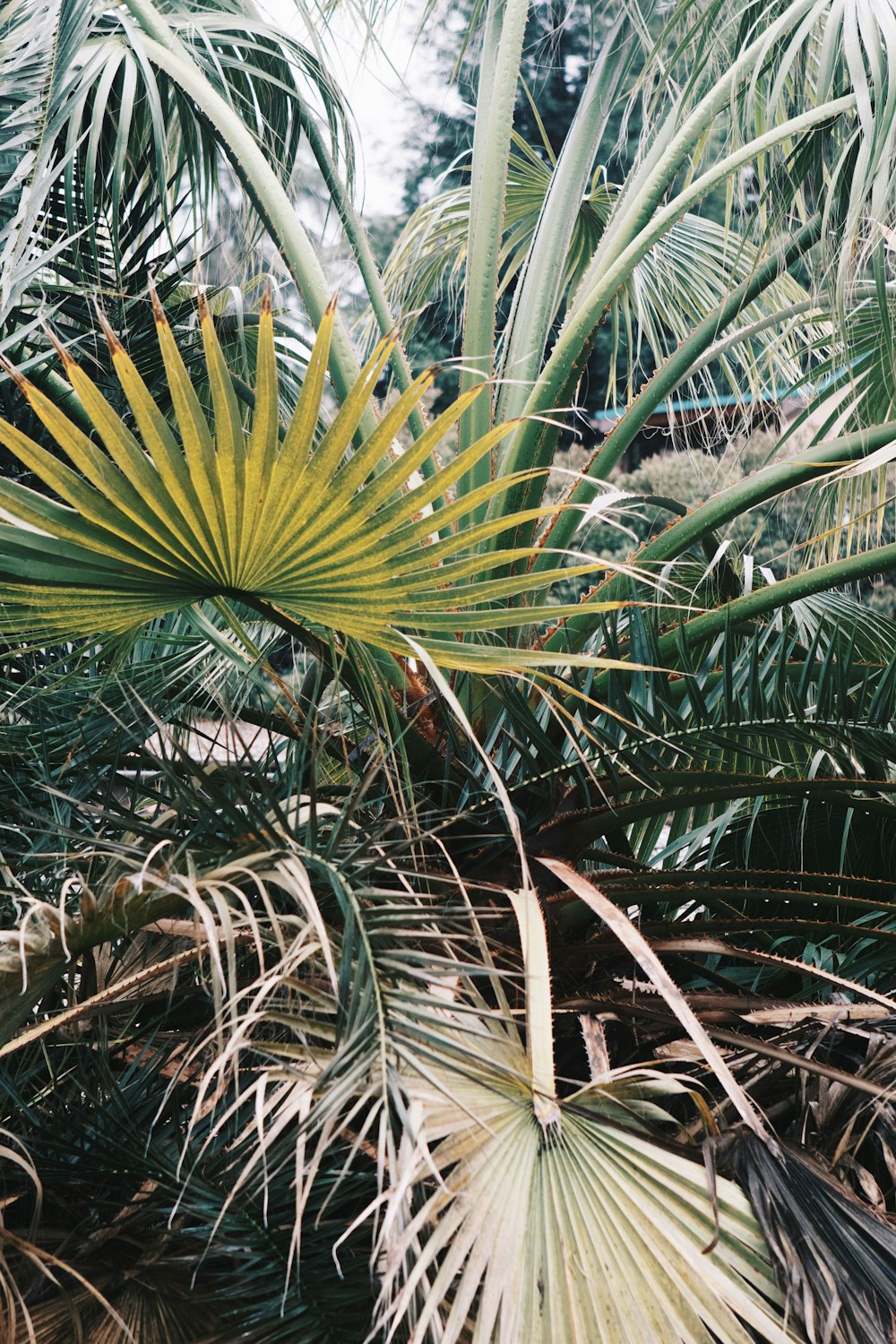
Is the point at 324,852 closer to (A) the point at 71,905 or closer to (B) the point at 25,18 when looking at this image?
(A) the point at 71,905

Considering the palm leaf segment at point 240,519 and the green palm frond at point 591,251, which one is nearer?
the palm leaf segment at point 240,519

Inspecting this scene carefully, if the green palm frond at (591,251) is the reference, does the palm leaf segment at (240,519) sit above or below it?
below

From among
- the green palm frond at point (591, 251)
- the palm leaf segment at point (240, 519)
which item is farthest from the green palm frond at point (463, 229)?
the palm leaf segment at point (240, 519)

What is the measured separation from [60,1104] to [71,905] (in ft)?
A: 0.91

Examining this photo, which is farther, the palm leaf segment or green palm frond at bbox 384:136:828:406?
green palm frond at bbox 384:136:828:406

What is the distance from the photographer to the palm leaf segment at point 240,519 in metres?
0.98

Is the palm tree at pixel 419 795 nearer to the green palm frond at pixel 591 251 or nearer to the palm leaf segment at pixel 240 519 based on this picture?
the palm leaf segment at pixel 240 519

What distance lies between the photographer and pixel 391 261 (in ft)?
10.3

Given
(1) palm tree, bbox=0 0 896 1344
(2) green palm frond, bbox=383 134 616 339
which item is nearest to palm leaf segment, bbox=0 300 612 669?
(1) palm tree, bbox=0 0 896 1344

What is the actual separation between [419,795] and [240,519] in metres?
0.66

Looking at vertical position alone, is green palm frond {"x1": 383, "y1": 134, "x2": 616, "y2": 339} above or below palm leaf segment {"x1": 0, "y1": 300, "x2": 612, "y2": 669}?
above

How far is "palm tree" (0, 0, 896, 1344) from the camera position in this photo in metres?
1.00

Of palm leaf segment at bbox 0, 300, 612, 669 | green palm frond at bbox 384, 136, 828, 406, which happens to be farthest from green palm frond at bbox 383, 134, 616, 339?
palm leaf segment at bbox 0, 300, 612, 669

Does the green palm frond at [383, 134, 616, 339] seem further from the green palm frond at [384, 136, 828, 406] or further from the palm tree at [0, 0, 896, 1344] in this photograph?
the palm tree at [0, 0, 896, 1344]
